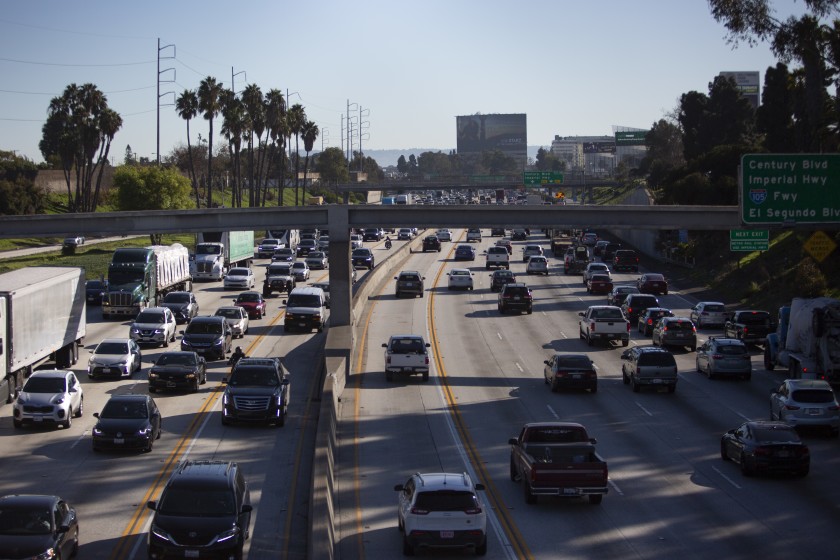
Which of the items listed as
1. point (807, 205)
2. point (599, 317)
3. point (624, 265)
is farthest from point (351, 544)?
point (624, 265)

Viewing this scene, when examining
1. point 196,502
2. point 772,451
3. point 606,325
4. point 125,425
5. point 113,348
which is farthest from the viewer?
point 606,325

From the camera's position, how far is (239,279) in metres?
75.9

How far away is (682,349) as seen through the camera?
171 feet

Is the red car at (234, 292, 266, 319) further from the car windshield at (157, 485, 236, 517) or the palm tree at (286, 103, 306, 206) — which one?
the palm tree at (286, 103, 306, 206)

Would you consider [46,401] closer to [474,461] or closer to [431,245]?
[474,461]

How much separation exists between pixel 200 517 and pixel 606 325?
34.6 meters

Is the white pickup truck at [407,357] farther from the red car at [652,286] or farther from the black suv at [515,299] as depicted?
the red car at [652,286]

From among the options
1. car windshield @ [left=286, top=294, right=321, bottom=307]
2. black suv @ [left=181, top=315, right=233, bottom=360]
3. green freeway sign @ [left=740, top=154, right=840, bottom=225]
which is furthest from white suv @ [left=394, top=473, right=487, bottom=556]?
car windshield @ [left=286, top=294, right=321, bottom=307]

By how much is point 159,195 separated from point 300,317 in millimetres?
59380

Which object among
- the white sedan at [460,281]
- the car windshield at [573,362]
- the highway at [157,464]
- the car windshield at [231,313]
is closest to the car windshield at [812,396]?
the car windshield at [573,362]

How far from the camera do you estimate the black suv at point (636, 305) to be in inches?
2409

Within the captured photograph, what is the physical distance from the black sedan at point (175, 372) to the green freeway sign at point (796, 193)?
70.6ft

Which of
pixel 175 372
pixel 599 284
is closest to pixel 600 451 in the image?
pixel 175 372

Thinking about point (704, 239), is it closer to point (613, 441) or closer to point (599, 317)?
point (599, 317)
